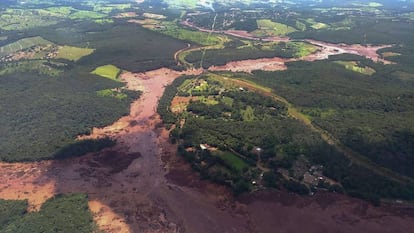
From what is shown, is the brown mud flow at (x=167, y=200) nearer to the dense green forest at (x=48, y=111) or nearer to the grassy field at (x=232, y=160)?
the grassy field at (x=232, y=160)

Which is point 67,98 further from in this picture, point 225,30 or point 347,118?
point 225,30

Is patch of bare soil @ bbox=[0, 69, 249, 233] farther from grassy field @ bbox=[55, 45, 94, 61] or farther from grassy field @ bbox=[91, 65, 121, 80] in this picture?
grassy field @ bbox=[55, 45, 94, 61]

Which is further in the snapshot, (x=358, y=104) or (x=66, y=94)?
(x=66, y=94)

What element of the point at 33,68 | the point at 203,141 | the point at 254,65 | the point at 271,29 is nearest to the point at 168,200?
the point at 203,141

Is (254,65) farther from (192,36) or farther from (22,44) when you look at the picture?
(22,44)

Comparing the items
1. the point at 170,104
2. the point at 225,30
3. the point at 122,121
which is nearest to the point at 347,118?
the point at 170,104

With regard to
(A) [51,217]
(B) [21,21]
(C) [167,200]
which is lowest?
(C) [167,200]
